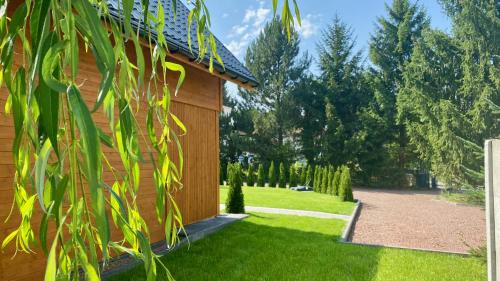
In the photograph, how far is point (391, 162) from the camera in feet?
62.7

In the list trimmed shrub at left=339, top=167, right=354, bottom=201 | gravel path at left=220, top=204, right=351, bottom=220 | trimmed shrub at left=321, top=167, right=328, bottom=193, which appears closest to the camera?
gravel path at left=220, top=204, right=351, bottom=220

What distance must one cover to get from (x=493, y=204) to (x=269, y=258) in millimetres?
2978

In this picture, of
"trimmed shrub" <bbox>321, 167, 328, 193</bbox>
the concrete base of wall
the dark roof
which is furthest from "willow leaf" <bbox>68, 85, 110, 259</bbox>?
"trimmed shrub" <bbox>321, 167, 328, 193</bbox>

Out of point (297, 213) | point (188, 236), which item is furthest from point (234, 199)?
point (188, 236)

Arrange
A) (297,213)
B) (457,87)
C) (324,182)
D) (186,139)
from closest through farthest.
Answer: (186,139), (297,213), (324,182), (457,87)

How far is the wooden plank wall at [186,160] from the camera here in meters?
3.16

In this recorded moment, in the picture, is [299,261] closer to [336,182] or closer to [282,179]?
[336,182]

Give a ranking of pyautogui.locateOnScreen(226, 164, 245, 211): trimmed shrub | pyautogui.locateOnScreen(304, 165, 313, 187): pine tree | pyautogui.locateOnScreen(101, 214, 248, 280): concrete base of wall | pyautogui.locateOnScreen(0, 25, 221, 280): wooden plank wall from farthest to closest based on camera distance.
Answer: pyautogui.locateOnScreen(304, 165, 313, 187): pine tree
pyautogui.locateOnScreen(226, 164, 245, 211): trimmed shrub
pyautogui.locateOnScreen(101, 214, 248, 280): concrete base of wall
pyautogui.locateOnScreen(0, 25, 221, 280): wooden plank wall

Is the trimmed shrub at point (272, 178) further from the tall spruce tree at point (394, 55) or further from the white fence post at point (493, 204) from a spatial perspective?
the white fence post at point (493, 204)

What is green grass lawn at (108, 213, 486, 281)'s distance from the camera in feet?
13.3

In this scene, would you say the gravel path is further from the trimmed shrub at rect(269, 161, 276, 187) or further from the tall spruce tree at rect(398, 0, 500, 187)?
the trimmed shrub at rect(269, 161, 276, 187)

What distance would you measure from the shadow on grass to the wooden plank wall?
0.71 m

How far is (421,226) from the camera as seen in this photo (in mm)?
7797

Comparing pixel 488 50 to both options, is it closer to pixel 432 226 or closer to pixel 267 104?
pixel 432 226
